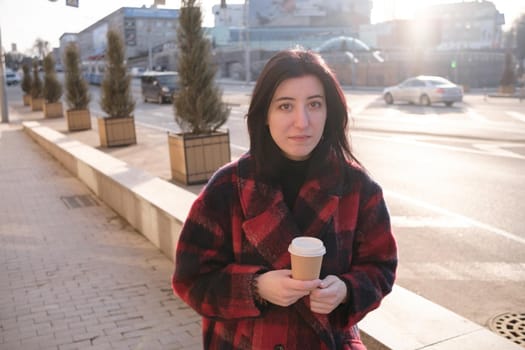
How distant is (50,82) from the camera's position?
23484 mm

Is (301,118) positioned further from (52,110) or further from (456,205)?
(52,110)

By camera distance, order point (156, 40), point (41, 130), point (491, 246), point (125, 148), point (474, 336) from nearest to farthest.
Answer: point (474, 336) < point (491, 246) < point (125, 148) < point (41, 130) < point (156, 40)

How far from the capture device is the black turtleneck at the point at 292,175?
188 cm

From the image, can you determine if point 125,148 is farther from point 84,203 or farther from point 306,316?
point 306,316

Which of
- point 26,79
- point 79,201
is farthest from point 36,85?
point 79,201

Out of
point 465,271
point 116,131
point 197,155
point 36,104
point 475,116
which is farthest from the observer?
point 36,104

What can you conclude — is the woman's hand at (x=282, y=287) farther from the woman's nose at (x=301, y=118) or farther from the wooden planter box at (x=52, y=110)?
the wooden planter box at (x=52, y=110)

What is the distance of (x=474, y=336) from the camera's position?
8.63ft

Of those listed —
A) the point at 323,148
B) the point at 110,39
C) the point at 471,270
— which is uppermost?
the point at 110,39

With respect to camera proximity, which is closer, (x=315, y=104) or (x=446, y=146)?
(x=315, y=104)

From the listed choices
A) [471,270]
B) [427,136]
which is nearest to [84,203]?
[471,270]

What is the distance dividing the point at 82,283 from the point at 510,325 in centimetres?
356

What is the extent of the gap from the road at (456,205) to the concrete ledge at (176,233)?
1.38 m

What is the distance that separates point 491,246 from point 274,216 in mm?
4710
